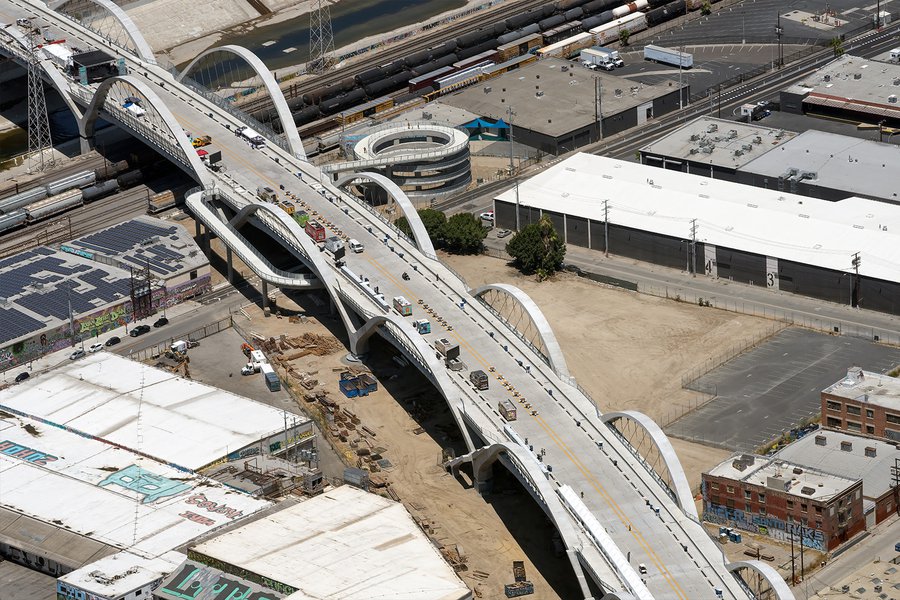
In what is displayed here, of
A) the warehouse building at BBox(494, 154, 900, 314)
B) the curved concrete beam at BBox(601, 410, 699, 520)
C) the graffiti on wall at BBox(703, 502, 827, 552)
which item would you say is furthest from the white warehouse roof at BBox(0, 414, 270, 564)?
the warehouse building at BBox(494, 154, 900, 314)

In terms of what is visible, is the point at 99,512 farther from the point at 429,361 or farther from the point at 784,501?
the point at 784,501

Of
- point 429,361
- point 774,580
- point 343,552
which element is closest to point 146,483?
point 343,552

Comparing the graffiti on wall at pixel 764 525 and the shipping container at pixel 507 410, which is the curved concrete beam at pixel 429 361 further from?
the graffiti on wall at pixel 764 525

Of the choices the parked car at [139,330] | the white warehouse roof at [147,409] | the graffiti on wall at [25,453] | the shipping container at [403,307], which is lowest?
the parked car at [139,330]

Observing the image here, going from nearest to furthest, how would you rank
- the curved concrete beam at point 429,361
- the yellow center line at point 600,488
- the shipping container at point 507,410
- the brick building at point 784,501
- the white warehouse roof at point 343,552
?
the white warehouse roof at point 343,552, the yellow center line at point 600,488, the brick building at point 784,501, the shipping container at point 507,410, the curved concrete beam at point 429,361

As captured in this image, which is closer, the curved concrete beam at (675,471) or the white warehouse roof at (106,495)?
the curved concrete beam at (675,471)

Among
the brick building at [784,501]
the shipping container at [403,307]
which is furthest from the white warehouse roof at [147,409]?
the brick building at [784,501]
